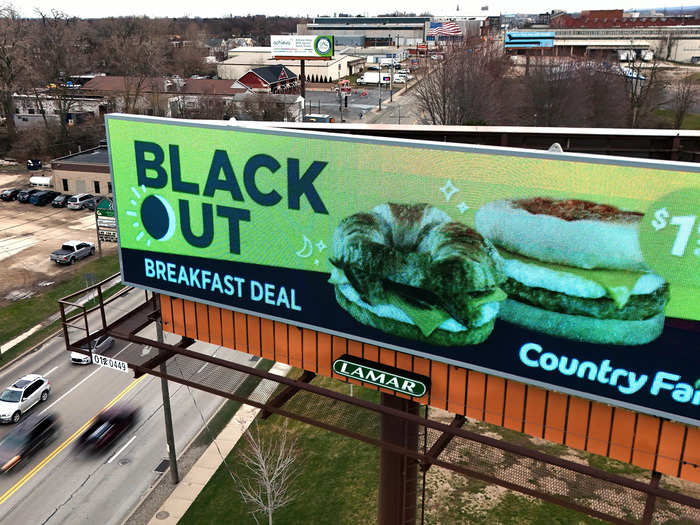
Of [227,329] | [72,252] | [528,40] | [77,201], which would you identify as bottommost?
[72,252]

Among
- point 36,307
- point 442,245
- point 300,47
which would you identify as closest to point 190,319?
point 442,245

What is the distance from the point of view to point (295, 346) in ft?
42.3

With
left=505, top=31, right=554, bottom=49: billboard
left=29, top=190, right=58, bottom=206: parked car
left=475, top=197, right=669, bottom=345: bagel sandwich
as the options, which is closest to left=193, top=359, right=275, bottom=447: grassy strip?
left=475, top=197, right=669, bottom=345: bagel sandwich

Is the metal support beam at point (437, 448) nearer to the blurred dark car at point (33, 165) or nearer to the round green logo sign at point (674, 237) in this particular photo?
the round green logo sign at point (674, 237)

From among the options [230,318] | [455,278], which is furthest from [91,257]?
[455,278]

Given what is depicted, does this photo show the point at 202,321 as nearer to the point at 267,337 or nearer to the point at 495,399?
the point at 267,337

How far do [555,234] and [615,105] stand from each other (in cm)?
6584

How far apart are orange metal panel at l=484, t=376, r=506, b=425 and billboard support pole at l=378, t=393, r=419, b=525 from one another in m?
1.80

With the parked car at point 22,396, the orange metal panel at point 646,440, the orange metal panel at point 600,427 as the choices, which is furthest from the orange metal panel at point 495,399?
the parked car at point 22,396

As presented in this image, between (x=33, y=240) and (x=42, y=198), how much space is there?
11032 mm

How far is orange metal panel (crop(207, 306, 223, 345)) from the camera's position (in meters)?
13.6

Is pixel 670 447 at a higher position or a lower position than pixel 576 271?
lower

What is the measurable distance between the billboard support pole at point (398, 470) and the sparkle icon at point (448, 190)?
4.41m

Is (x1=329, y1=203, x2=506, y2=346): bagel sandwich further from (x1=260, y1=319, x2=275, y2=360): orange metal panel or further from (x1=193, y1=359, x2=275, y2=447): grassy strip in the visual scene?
(x1=193, y1=359, x2=275, y2=447): grassy strip
